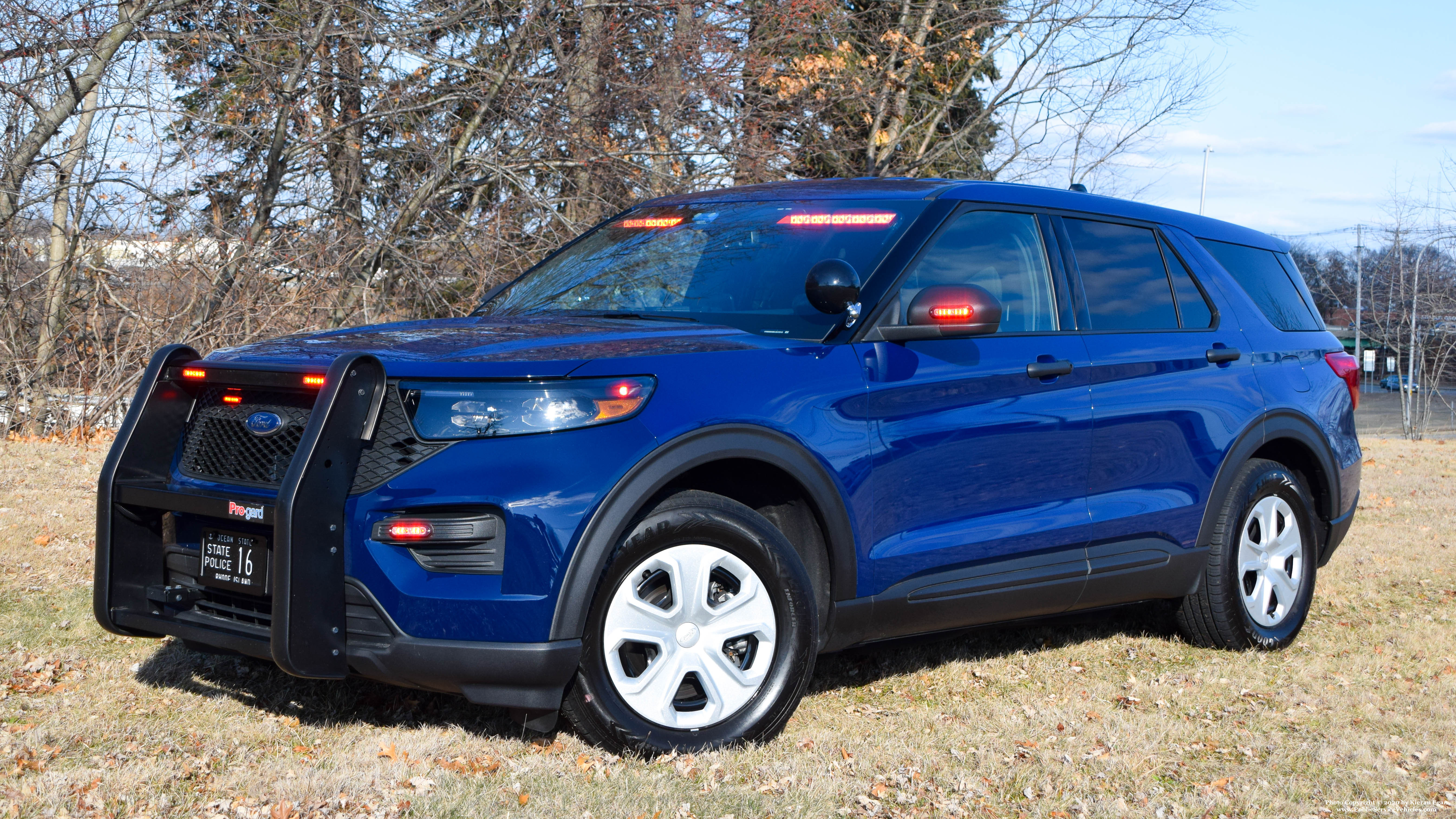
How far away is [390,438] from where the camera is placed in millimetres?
3547

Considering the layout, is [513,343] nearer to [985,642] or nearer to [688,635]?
[688,635]

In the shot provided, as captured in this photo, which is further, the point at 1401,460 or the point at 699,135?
the point at 1401,460

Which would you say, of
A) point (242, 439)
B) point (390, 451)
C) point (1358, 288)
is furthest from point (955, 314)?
point (1358, 288)

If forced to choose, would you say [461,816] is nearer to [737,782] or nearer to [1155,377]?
[737,782]

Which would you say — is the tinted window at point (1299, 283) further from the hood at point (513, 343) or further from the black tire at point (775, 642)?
the black tire at point (775, 642)

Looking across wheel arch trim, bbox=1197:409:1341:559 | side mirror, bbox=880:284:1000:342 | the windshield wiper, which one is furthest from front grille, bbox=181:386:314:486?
wheel arch trim, bbox=1197:409:1341:559

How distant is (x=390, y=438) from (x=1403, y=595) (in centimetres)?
585

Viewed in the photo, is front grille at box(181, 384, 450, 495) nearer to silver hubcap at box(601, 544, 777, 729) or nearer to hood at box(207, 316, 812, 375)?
hood at box(207, 316, 812, 375)

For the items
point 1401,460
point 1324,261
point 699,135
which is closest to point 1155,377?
point 699,135

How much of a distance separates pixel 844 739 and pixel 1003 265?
6.03 feet

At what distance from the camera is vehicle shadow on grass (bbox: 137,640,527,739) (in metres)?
4.25

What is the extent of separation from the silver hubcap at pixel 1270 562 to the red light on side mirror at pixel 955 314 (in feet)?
7.11

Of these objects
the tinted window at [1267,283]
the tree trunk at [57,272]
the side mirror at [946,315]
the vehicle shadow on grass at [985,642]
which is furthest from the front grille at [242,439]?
the tree trunk at [57,272]

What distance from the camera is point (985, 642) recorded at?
5.77m
